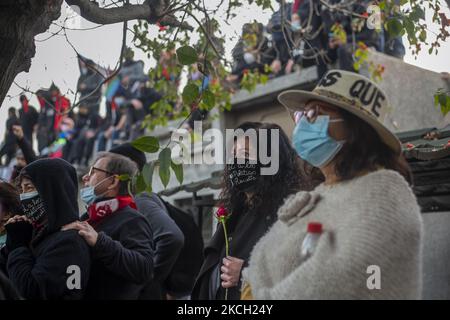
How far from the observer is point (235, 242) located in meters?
3.10

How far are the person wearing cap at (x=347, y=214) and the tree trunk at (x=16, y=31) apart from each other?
4.35ft

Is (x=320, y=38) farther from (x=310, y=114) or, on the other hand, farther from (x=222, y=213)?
(x=310, y=114)

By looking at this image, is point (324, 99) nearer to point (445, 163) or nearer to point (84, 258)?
point (84, 258)

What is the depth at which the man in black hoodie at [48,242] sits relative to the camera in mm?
3117

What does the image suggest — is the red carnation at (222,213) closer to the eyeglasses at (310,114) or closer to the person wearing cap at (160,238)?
the eyeglasses at (310,114)

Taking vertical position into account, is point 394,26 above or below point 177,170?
above

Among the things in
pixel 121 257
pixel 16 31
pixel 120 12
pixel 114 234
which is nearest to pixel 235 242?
pixel 121 257

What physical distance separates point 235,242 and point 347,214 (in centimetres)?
Answer: 94

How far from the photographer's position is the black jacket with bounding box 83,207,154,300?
3.29m

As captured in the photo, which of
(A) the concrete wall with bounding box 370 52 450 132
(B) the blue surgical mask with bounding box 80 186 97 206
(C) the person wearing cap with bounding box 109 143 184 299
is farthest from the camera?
(A) the concrete wall with bounding box 370 52 450 132

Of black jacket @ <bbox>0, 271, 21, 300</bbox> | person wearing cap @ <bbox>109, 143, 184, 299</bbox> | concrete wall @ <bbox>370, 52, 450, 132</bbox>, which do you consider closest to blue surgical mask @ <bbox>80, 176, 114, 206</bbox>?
person wearing cap @ <bbox>109, 143, 184, 299</bbox>

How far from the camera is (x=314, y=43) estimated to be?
7.73 meters

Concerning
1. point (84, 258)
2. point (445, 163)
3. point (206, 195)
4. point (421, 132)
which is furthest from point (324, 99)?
point (206, 195)

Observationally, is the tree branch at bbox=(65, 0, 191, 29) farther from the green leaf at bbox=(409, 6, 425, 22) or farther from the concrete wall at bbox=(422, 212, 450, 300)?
the concrete wall at bbox=(422, 212, 450, 300)
